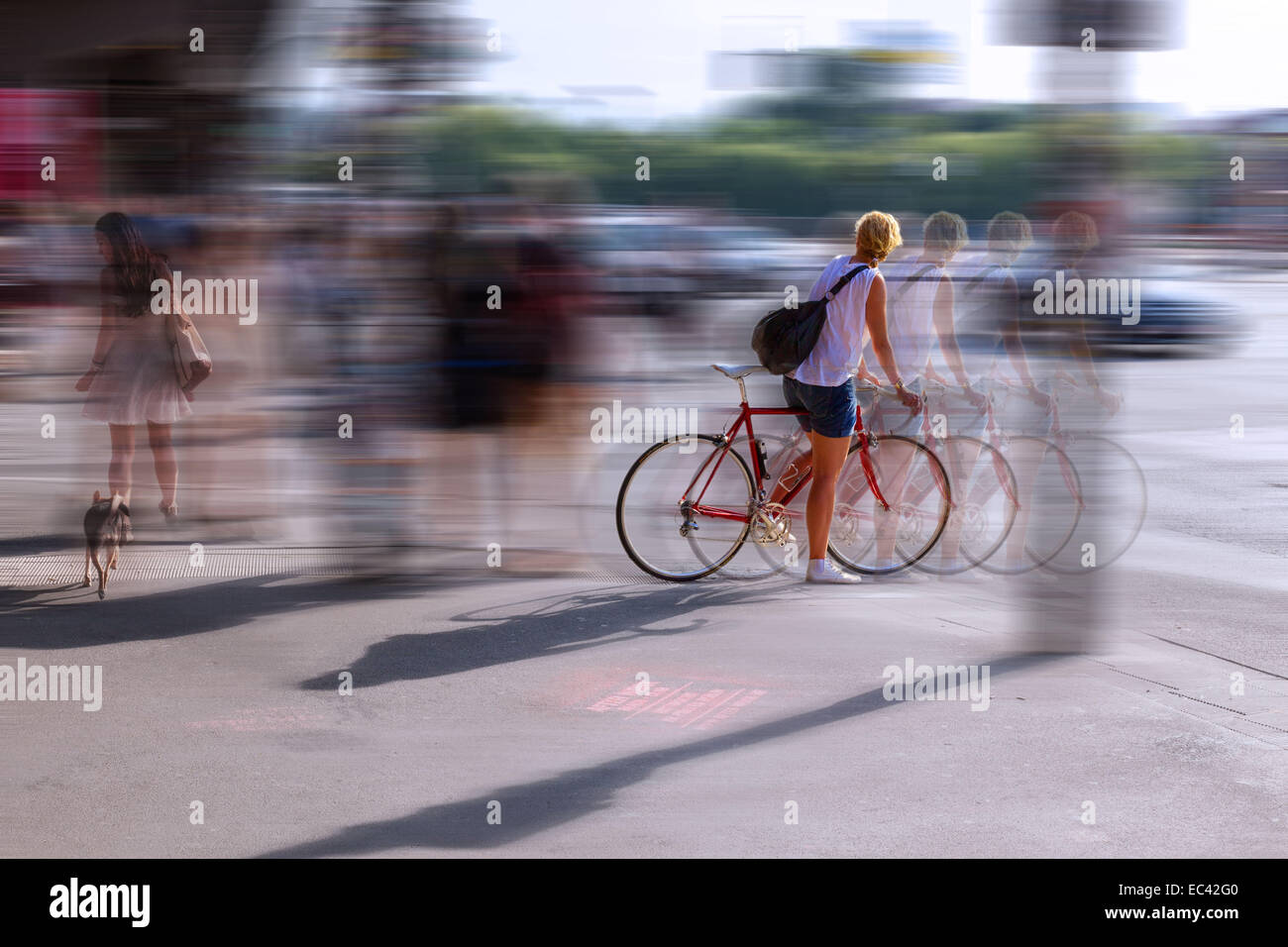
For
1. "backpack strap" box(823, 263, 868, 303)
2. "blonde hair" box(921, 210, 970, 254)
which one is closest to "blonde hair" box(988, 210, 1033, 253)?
"blonde hair" box(921, 210, 970, 254)

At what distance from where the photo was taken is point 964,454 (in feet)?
22.8

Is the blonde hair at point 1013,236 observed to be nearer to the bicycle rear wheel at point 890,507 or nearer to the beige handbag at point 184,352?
the bicycle rear wheel at point 890,507

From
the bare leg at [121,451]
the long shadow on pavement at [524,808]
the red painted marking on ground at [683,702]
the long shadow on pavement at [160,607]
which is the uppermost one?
the bare leg at [121,451]

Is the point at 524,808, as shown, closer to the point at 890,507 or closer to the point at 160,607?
the point at 160,607

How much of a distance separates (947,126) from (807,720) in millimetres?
8123

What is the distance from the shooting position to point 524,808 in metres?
4.02

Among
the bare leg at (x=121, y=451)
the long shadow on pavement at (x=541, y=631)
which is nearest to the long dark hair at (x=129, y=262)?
the bare leg at (x=121, y=451)

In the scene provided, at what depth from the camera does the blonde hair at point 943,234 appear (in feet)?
21.7

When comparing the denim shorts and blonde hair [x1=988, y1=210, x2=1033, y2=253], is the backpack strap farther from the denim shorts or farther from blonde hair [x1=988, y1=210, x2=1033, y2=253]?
blonde hair [x1=988, y1=210, x2=1033, y2=253]

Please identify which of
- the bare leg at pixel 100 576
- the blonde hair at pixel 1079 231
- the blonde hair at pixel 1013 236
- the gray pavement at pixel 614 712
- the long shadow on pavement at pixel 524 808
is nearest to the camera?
the long shadow on pavement at pixel 524 808

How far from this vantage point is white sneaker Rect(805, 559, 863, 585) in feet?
21.9

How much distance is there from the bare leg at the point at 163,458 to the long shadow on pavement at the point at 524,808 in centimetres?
381

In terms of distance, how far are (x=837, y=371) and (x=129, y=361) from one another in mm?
3650
